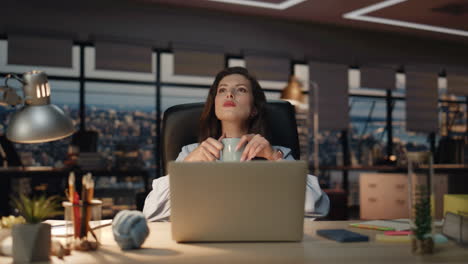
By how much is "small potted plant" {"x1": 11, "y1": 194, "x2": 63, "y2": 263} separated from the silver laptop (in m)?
0.27

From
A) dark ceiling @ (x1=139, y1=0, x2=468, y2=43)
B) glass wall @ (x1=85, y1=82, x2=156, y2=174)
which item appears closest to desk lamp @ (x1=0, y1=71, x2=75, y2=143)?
glass wall @ (x1=85, y1=82, x2=156, y2=174)

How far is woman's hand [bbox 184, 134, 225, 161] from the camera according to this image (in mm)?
1399

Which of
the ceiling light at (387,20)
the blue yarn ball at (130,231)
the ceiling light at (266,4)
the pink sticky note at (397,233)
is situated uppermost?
the ceiling light at (266,4)

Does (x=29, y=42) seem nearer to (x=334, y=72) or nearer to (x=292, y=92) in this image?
(x=292, y=92)

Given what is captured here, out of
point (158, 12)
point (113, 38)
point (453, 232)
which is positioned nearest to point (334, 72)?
point (158, 12)

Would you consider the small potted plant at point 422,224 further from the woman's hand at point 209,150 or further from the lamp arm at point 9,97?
the lamp arm at point 9,97

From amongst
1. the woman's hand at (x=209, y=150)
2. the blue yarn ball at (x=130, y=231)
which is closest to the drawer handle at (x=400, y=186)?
the woman's hand at (x=209, y=150)

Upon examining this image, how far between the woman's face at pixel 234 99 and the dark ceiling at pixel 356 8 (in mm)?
3885

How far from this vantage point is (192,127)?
6.74ft

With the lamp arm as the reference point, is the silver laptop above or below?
below

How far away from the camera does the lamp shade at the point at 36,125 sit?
1.12m

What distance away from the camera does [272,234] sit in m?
1.06

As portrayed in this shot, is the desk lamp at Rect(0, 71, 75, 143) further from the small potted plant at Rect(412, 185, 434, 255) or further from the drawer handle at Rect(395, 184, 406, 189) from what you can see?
the drawer handle at Rect(395, 184, 406, 189)

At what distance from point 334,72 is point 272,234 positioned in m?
5.76
